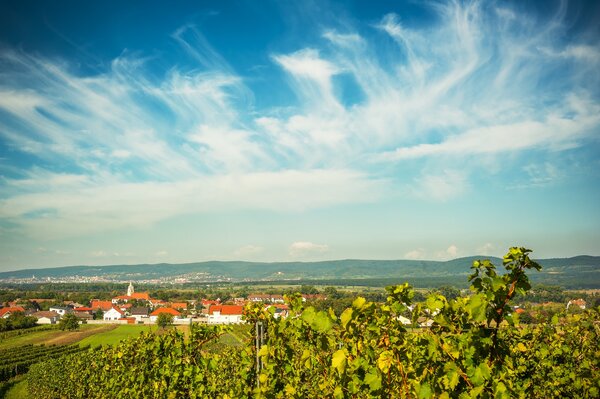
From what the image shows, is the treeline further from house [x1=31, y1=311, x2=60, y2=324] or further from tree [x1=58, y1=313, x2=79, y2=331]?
house [x1=31, y1=311, x2=60, y2=324]

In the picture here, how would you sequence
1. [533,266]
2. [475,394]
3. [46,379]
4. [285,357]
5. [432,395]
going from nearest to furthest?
[533,266]
[475,394]
[432,395]
[285,357]
[46,379]

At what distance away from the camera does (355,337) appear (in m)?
4.34

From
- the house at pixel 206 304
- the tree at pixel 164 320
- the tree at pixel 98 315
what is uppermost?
the tree at pixel 164 320

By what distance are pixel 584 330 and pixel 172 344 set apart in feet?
28.2

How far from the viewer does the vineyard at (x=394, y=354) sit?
289cm

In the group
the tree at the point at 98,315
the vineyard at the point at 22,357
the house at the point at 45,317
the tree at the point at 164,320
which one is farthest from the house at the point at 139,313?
the vineyard at the point at 22,357

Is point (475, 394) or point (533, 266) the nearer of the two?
point (533, 266)

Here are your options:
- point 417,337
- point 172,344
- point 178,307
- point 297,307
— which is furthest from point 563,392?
point 178,307

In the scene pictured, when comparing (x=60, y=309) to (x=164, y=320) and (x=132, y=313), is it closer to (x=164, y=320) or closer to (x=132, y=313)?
(x=132, y=313)

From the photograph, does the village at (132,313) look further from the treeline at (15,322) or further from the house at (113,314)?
the treeline at (15,322)

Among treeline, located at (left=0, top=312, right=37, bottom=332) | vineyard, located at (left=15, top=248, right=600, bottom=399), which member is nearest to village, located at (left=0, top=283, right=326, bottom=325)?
treeline, located at (left=0, top=312, right=37, bottom=332)

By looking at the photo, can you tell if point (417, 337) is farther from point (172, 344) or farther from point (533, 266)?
point (172, 344)

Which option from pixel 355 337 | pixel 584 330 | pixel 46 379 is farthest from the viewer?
pixel 46 379

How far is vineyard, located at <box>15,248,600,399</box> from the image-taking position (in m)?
2.89
